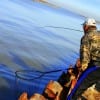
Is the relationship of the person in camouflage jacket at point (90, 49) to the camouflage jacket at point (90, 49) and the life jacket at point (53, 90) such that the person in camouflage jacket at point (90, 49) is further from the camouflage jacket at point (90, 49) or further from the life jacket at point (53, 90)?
the life jacket at point (53, 90)

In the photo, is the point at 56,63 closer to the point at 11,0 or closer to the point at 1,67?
the point at 1,67

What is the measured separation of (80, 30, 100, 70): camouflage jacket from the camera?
11.6 meters

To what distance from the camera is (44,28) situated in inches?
1405

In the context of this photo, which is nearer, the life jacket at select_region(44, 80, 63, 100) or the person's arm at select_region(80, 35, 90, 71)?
the person's arm at select_region(80, 35, 90, 71)

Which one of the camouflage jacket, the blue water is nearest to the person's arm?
the camouflage jacket

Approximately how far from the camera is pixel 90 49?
38.1 feet

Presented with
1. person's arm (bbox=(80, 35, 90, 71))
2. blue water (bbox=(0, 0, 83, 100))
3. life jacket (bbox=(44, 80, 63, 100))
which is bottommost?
blue water (bbox=(0, 0, 83, 100))

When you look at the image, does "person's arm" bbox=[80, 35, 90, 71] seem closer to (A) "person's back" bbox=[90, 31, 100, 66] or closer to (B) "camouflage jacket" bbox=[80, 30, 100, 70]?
(B) "camouflage jacket" bbox=[80, 30, 100, 70]

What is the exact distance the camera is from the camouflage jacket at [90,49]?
37.9ft

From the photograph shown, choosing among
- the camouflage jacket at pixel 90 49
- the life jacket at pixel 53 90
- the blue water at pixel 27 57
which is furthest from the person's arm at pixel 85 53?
the blue water at pixel 27 57

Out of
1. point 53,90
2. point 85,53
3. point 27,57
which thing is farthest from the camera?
point 27,57

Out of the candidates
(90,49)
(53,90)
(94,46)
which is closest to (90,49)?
(90,49)

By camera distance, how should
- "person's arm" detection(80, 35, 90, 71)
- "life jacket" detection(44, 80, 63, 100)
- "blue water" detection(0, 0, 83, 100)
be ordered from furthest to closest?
"blue water" detection(0, 0, 83, 100)
"life jacket" detection(44, 80, 63, 100)
"person's arm" detection(80, 35, 90, 71)

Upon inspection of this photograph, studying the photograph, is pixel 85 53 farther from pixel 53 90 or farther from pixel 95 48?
pixel 53 90
